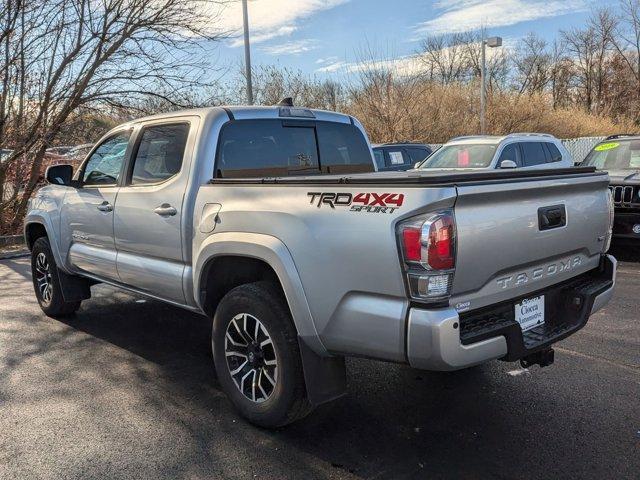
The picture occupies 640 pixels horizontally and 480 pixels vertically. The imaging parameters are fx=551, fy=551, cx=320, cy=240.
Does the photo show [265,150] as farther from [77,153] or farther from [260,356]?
[77,153]

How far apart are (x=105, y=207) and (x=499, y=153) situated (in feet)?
23.9

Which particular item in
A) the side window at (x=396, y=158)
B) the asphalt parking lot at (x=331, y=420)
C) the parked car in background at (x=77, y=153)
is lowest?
the asphalt parking lot at (x=331, y=420)

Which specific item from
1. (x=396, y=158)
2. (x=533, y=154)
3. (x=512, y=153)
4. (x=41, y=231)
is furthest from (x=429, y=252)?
(x=396, y=158)

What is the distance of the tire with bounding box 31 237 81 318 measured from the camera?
18.4 feet

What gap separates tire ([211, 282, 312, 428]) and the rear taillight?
90 cm

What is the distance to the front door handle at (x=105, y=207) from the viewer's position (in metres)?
4.49

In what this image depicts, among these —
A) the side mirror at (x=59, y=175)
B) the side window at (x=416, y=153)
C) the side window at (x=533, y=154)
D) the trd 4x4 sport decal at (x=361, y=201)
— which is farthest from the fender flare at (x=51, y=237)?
the side window at (x=416, y=153)

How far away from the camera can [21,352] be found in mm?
4773

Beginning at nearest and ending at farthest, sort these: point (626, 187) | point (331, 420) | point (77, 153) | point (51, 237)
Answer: point (331, 420)
point (51, 237)
point (626, 187)
point (77, 153)

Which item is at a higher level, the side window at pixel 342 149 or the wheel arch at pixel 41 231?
the side window at pixel 342 149

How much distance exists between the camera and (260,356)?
3301 mm

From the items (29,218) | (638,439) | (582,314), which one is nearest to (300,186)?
(582,314)

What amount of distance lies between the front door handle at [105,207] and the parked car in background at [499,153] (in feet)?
22.8

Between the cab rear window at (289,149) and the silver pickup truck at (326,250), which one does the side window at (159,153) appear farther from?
the cab rear window at (289,149)
